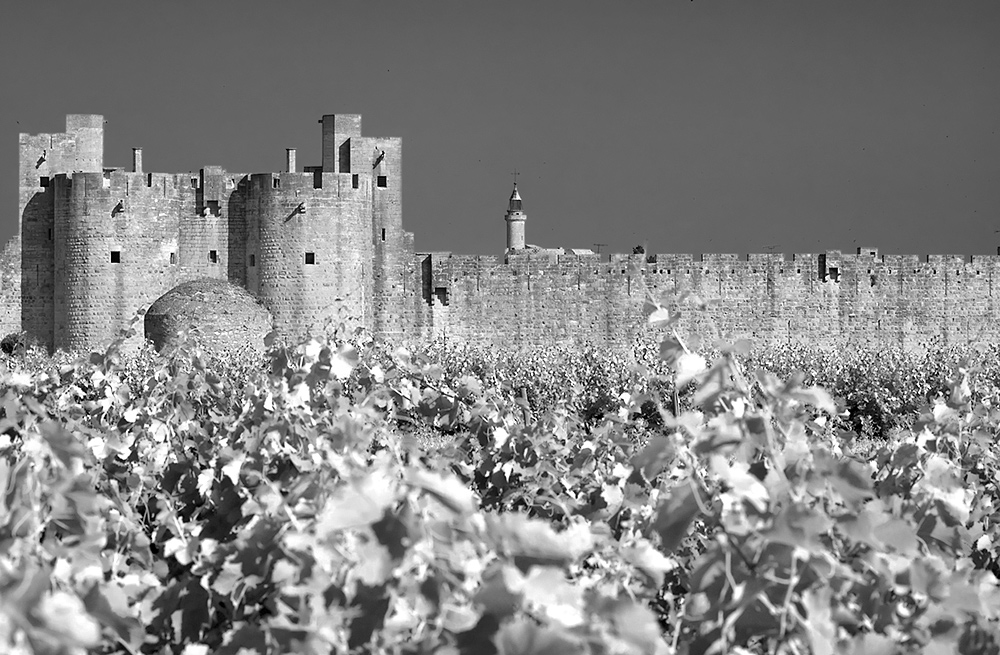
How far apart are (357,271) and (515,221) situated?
26.1m

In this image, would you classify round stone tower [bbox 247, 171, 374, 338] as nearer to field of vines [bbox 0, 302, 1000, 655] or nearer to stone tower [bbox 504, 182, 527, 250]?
field of vines [bbox 0, 302, 1000, 655]

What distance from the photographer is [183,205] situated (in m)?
24.8

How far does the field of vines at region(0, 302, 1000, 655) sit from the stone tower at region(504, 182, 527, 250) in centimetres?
4474

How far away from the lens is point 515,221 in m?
50.5

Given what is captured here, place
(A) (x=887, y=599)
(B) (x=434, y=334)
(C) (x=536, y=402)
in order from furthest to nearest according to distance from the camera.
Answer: (B) (x=434, y=334)
(C) (x=536, y=402)
(A) (x=887, y=599)

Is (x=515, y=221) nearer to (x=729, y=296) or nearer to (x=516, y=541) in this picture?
(x=729, y=296)

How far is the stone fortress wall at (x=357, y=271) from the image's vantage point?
2412 centimetres

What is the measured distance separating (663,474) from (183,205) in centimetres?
2066

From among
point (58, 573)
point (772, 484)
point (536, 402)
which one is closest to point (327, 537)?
point (58, 573)

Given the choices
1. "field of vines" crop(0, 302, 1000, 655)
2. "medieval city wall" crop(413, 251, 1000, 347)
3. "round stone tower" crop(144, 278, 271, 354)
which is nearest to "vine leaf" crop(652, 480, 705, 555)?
→ "field of vines" crop(0, 302, 1000, 655)

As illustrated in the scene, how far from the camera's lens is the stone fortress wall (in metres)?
24.1

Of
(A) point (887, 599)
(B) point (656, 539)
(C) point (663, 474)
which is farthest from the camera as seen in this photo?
(C) point (663, 474)

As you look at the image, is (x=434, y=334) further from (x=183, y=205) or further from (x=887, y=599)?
(x=887, y=599)

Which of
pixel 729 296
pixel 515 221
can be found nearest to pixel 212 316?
pixel 729 296
